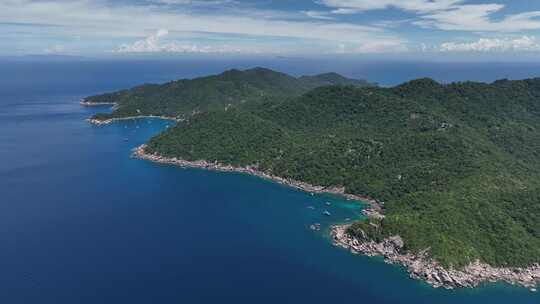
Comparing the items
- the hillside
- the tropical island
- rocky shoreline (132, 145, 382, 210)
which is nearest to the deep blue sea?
rocky shoreline (132, 145, 382, 210)

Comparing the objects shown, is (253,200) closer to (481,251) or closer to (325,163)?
(325,163)

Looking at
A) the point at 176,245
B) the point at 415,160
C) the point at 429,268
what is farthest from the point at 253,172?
the point at 429,268

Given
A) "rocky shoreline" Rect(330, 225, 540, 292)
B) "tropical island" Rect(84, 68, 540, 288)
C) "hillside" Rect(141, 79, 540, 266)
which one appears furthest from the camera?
"hillside" Rect(141, 79, 540, 266)

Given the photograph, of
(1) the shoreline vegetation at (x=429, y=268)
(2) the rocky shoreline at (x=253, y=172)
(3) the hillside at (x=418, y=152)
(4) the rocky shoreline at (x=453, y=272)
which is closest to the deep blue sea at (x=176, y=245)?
(4) the rocky shoreline at (x=453, y=272)

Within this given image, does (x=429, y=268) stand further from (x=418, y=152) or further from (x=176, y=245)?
(x=176, y=245)

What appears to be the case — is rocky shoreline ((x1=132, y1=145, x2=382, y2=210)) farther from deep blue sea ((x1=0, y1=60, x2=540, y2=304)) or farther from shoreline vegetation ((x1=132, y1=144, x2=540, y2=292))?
shoreline vegetation ((x1=132, y1=144, x2=540, y2=292))

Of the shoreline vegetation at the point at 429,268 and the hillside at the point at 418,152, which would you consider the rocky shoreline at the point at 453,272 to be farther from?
the hillside at the point at 418,152
